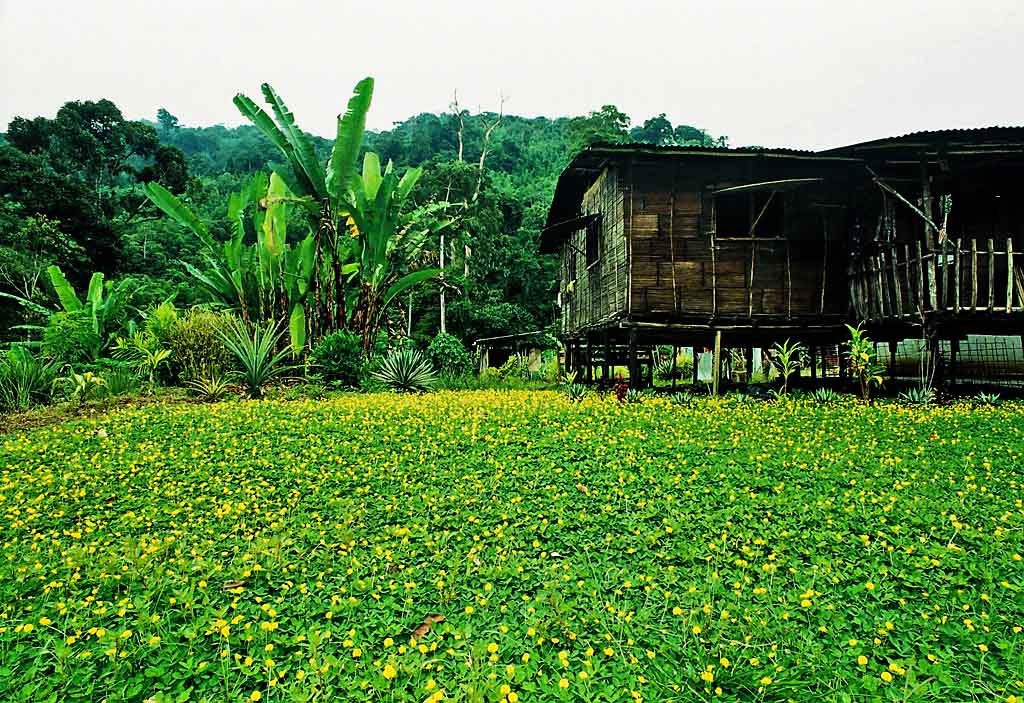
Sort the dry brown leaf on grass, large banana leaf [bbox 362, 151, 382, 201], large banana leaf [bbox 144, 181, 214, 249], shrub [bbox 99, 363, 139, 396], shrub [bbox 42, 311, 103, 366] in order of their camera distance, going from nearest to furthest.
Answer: the dry brown leaf on grass, shrub [bbox 99, 363, 139, 396], shrub [bbox 42, 311, 103, 366], large banana leaf [bbox 144, 181, 214, 249], large banana leaf [bbox 362, 151, 382, 201]

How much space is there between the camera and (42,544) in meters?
4.84

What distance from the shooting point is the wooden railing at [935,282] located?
10.6 meters

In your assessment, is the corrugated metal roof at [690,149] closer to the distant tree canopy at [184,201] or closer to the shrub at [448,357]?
the shrub at [448,357]

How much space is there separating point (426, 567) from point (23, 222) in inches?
1011

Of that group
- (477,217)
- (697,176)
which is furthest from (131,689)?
(477,217)

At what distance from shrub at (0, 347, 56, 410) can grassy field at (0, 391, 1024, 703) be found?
9.14 feet

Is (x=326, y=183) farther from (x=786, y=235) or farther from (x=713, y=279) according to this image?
(x=786, y=235)

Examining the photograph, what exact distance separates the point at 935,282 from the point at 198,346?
14.0m

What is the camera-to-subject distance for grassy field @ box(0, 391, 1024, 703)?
3.27 metres

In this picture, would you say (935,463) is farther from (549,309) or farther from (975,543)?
(549,309)

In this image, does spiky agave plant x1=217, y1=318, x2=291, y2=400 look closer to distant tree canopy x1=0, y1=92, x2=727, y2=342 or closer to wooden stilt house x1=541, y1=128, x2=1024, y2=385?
wooden stilt house x1=541, y1=128, x2=1024, y2=385

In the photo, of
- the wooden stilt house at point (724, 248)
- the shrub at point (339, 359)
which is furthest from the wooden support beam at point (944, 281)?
the shrub at point (339, 359)

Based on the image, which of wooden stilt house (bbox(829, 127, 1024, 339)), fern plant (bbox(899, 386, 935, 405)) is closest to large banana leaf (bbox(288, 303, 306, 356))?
wooden stilt house (bbox(829, 127, 1024, 339))

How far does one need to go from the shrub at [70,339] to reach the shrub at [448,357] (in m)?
7.65
